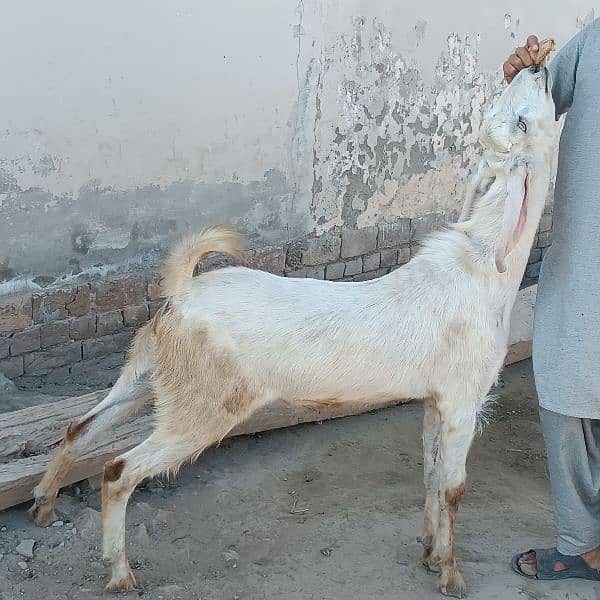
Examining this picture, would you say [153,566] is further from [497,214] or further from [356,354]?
[497,214]

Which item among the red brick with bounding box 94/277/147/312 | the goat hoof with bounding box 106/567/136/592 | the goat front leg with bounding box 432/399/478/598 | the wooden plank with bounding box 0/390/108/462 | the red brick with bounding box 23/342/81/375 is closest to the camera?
the goat hoof with bounding box 106/567/136/592

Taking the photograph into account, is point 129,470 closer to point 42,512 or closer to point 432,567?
point 42,512

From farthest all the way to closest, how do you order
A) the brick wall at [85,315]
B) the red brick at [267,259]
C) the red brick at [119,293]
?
1. the red brick at [267,259]
2. the red brick at [119,293]
3. the brick wall at [85,315]

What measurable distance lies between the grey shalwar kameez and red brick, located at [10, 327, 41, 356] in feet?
8.16

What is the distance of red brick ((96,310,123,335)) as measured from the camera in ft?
16.0

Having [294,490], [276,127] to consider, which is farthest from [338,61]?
[294,490]

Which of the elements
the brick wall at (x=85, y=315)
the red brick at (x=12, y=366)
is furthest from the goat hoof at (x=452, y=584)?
the red brick at (x=12, y=366)

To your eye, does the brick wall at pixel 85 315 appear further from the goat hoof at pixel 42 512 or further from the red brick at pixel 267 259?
the goat hoof at pixel 42 512

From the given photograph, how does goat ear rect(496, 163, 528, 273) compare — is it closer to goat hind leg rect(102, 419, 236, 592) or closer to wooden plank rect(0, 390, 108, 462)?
goat hind leg rect(102, 419, 236, 592)

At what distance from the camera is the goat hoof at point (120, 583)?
323cm

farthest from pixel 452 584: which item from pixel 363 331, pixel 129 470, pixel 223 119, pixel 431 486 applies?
pixel 223 119

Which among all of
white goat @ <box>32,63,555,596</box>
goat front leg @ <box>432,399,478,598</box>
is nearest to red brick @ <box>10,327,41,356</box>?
white goat @ <box>32,63,555,596</box>

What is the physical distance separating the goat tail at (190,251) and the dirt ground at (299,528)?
1.00 m

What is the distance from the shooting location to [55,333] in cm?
471
